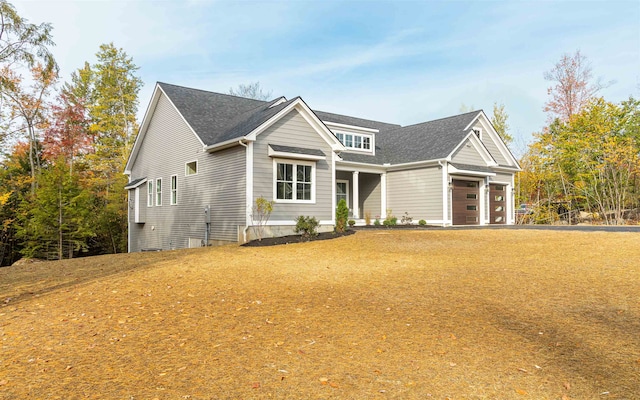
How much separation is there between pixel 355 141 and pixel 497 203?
8.77 meters

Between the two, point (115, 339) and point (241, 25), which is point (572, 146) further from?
point (115, 339)

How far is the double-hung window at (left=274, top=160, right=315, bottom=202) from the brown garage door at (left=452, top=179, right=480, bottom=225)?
27.1 feet

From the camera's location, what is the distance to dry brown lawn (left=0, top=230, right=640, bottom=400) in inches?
140

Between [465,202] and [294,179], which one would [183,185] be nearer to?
[294,179]

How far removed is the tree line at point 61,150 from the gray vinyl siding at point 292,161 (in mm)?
8812

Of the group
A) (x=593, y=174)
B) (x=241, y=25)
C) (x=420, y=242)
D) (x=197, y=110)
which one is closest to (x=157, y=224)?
(x=197, y=110)

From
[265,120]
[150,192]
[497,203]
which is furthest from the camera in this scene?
[497,203]

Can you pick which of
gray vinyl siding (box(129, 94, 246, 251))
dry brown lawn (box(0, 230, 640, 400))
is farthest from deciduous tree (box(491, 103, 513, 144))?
dry brown lawn (box(0, 230, 640, 400))

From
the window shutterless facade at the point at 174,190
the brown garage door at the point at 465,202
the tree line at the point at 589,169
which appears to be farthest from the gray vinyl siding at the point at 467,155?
the window shutterless facade at the point at 174,190

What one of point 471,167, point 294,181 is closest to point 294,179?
point 294,181

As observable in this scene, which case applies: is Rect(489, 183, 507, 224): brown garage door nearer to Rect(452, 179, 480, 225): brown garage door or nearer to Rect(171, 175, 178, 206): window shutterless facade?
Rect(452, 179, 480, 225): brown garage door

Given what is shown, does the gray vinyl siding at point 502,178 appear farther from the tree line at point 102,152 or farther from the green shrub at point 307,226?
the green shrub at point 307,226

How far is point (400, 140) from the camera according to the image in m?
24.5

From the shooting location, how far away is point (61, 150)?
1154 inches
